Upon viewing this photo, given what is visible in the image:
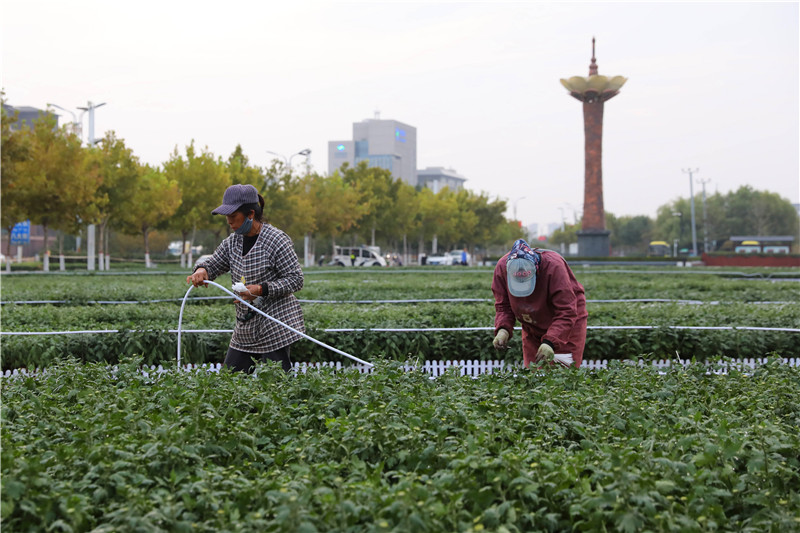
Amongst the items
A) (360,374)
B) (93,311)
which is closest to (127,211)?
(93,311)

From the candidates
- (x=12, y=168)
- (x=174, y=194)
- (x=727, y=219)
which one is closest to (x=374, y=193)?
(x=174, y=194)

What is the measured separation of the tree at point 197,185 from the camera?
35438 millimetres

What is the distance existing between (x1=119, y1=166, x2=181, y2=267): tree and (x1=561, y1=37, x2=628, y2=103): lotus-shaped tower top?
2625 centimetres

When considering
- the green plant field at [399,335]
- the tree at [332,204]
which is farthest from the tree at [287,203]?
the green plant field at [399,335]

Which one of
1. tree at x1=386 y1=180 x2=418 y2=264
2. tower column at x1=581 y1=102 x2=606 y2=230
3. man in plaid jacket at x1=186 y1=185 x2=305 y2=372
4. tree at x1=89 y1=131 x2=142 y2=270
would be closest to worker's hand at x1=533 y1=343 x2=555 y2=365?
man in plaid jacket at x1=186 y1=185 x2=305 y2=372

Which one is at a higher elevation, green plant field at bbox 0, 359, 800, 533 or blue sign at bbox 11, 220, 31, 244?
blue sign at bbox 11, 220, 31, 244

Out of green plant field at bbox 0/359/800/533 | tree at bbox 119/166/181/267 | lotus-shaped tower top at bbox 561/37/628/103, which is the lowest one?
green plant field at bbox 0/359/800/533

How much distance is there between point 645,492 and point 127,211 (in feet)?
102

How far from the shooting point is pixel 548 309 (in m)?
5.30

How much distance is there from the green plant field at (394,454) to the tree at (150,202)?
28718 millimetres

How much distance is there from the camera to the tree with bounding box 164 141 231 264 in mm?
35438

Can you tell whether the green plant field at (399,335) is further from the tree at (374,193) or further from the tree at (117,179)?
the tree at (374,193)

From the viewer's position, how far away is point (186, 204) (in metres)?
36.2

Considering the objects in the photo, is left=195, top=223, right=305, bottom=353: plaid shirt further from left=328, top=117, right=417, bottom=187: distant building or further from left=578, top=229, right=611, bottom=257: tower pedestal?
left=328, top=117, right=417, bottom=187: distant building
